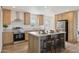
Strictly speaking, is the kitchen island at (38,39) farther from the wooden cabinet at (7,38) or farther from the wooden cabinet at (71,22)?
the wooden cabinet at (7,38)

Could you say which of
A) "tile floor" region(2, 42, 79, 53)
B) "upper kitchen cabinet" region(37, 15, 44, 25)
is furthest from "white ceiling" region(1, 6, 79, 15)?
"tile floor" region(2, 42, 79, 53)

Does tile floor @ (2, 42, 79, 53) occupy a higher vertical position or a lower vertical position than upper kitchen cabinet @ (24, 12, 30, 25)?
lower

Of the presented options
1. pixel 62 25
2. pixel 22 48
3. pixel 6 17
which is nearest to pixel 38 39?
pixel 22 48

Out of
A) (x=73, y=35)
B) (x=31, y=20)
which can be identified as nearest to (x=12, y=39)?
(x=31, y=20)

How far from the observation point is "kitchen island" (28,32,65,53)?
5.98 feet

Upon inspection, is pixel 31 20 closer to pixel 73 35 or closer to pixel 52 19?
pixel 52 19

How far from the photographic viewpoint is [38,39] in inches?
73.0

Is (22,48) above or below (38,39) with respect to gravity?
below

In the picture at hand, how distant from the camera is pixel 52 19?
1914 mm

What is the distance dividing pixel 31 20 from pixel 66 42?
850 mm

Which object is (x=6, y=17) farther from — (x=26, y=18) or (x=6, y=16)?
(x=26, y=18)

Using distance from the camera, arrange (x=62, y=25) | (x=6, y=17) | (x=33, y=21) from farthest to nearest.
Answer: (x=62, y=25), (x=33, y=21), (x=6, y=17)

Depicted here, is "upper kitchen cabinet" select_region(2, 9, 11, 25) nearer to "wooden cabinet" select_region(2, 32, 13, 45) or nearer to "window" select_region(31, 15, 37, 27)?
"wooden cabinet" select_region(2, 32, 13, 45)
